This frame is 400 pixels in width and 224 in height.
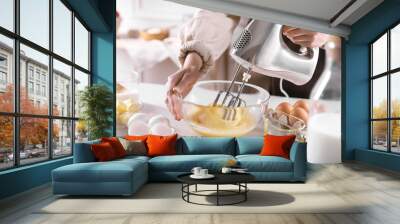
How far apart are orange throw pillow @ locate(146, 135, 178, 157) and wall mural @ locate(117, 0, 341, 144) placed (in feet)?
6.89

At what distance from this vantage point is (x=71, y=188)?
4.56 m

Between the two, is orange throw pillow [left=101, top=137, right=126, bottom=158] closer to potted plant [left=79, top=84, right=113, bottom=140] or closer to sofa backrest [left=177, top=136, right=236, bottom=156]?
sofa backrest [left=177, top=136, right=236, bottom=156]

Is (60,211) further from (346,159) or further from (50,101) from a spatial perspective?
(346,159)

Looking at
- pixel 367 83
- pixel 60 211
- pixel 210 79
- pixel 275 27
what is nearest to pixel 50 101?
pixel 60 211

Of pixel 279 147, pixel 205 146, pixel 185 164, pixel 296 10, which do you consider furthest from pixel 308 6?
pixel 185 164

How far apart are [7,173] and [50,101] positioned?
1732mm

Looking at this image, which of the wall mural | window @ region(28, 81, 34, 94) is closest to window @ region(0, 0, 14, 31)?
window @ region(28, 81, 34, 94)

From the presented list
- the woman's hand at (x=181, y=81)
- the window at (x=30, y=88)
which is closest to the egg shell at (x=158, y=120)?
the woman's hand at (x=181, y=81)

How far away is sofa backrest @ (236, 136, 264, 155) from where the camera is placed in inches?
252

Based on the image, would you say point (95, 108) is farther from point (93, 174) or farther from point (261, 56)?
point (261, 56)

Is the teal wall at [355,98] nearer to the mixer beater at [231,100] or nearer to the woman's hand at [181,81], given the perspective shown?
the mixer beater at [231,100]

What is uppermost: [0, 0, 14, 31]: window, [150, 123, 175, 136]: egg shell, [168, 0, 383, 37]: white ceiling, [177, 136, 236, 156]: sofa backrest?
[168, 0, 383, 37]: white ceiling

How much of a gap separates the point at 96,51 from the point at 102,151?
3.71 m

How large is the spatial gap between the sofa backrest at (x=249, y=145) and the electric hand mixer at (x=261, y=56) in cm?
197
